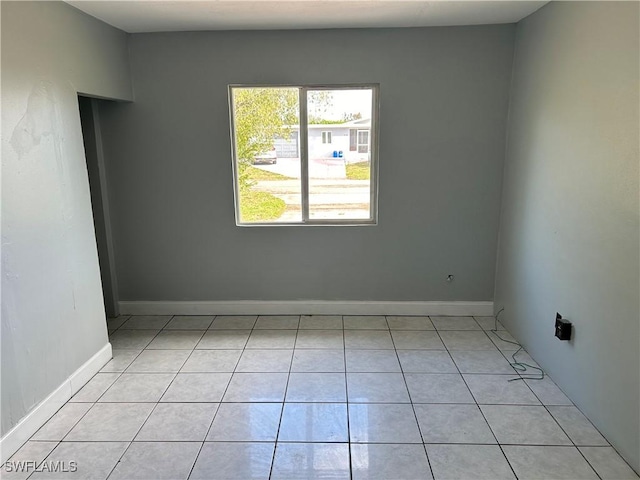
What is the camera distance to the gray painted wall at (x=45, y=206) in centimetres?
205

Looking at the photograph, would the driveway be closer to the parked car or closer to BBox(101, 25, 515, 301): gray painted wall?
the parked car

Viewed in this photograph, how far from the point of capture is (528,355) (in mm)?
2932

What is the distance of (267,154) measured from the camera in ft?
11.3

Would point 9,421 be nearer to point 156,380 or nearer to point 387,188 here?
point 156,380

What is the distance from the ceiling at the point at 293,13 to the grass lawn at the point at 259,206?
132 cm

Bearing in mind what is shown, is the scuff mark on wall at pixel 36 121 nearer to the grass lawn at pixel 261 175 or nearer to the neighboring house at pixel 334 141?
the grass lawn at pixel 261 175

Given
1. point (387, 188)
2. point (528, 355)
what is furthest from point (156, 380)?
point (528, 355)

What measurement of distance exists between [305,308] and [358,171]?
4.32 feet

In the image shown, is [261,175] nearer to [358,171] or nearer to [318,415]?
[358,171]

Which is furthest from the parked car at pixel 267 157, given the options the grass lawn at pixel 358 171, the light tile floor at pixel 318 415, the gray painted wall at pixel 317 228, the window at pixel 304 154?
the light tile floor at pixel 318 415

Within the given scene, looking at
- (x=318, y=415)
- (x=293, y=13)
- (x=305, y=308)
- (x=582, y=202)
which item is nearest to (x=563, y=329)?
(x=582, y=202)

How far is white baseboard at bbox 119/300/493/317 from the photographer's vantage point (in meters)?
3.64

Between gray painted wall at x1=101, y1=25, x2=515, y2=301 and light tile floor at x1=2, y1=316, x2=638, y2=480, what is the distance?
541 millimetres

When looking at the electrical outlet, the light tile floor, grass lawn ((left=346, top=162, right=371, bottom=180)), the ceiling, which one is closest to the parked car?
grass lawn ((left=346, top=162, right=371, bottom=180))
